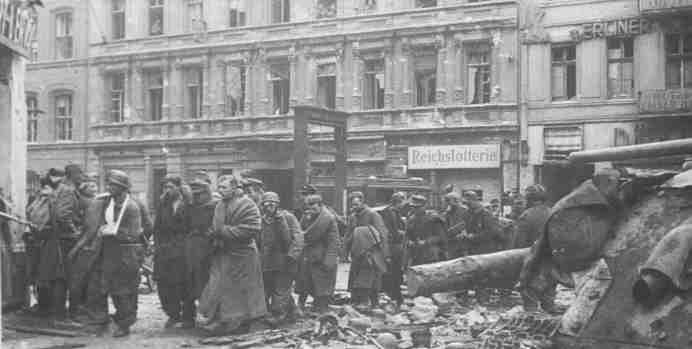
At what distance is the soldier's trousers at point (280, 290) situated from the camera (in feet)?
36.2

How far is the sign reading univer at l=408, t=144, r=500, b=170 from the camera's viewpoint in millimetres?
26656

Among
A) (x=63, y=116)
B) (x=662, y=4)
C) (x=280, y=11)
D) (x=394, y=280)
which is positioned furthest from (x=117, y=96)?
(x=394, y=280)

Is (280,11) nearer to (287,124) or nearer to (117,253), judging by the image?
(287,124)

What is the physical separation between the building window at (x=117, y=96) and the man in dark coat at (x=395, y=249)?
22.7 meters

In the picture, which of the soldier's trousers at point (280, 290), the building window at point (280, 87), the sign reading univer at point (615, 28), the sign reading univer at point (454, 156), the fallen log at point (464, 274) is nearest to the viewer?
the fallen log at point (464, 274)

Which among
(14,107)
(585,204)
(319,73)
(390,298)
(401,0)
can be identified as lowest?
(390,298)

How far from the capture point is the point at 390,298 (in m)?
13.7

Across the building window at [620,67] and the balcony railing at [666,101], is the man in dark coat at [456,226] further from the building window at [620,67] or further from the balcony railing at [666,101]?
the building window at [620,67]

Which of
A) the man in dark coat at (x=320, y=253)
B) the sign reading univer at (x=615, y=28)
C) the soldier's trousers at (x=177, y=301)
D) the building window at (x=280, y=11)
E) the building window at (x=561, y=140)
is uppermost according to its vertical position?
the building window at (x=280, y=11)

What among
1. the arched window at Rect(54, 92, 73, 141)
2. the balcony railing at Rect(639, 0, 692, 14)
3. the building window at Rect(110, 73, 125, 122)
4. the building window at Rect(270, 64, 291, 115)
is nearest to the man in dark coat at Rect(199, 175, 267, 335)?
the balcony railing at Rect(639, 0, 692, 14)

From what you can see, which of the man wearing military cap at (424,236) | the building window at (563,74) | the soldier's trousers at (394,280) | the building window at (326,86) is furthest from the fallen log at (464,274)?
the building window at (326,86)

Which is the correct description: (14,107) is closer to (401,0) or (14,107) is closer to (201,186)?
(201,186)

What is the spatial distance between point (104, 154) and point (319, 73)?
10.1 m

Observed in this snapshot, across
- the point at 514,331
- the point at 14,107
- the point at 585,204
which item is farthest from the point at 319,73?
the point at 585,204
